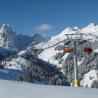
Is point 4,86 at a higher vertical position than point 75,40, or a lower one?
lower

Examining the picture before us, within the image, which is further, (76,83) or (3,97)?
(76,83)

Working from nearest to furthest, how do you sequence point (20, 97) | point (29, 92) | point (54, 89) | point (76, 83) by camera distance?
point (20, 97)
point (29, 92)
point (54, 89)
point (76, 83)

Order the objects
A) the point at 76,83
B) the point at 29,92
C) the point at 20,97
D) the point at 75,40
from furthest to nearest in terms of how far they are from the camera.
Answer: the point at 75,40 < the point at 76,83 < the point at 29,92 < the point at 20,97

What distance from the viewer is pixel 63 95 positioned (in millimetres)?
11305

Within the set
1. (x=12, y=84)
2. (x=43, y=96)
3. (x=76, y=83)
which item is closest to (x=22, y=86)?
(x=12, y=84)

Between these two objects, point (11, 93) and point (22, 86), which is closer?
point (11, 93)

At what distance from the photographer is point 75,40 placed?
29.7 m

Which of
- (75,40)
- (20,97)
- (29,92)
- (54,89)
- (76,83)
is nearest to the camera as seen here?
(20,97)

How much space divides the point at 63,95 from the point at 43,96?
0.70 m

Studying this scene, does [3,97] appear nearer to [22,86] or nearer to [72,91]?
[22,86]

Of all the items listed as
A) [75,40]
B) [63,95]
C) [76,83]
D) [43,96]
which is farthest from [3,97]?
[75,40]

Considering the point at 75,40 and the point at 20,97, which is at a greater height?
the point at 75,40

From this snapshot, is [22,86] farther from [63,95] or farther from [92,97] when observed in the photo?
[92,97]

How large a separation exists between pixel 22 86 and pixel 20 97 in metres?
1.74
